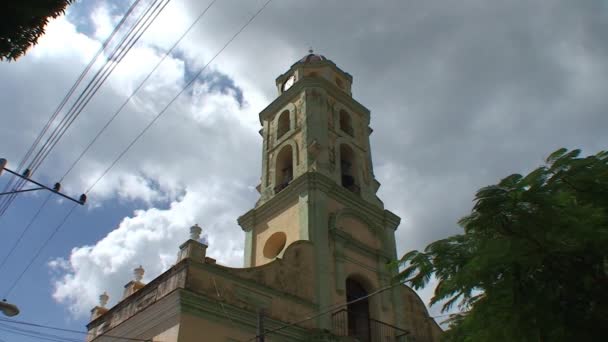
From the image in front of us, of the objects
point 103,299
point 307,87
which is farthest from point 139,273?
point 307,87

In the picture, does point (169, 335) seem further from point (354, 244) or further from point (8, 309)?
point (354, 244)

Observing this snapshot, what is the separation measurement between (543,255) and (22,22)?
6.19 meters

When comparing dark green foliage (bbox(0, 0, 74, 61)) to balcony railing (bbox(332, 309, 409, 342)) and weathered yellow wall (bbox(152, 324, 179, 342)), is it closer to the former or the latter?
weathered yellow wall (bbox(152, 324, 179, 342))

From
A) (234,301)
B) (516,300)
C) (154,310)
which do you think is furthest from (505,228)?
(154,310)

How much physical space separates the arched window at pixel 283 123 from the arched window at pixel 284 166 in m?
1.19

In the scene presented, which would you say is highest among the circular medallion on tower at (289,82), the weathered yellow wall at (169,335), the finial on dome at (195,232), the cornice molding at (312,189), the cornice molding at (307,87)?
the circular medallion on tower at (289,82)

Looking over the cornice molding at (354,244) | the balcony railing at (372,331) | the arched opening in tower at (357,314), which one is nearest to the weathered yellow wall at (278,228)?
the cornice molding at (354,244)

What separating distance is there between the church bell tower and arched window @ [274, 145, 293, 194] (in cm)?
4

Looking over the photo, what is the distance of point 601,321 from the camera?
6273 millimetres

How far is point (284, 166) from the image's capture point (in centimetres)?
2039

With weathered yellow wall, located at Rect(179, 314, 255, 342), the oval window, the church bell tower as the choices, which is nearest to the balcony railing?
the church bell tower

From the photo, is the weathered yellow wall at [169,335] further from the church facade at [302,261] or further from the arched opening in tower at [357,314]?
the arched opening in tower at [357,314]

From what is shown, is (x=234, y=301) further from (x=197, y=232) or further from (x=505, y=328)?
(x=505, y=328)

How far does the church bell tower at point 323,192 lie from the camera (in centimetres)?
1648
